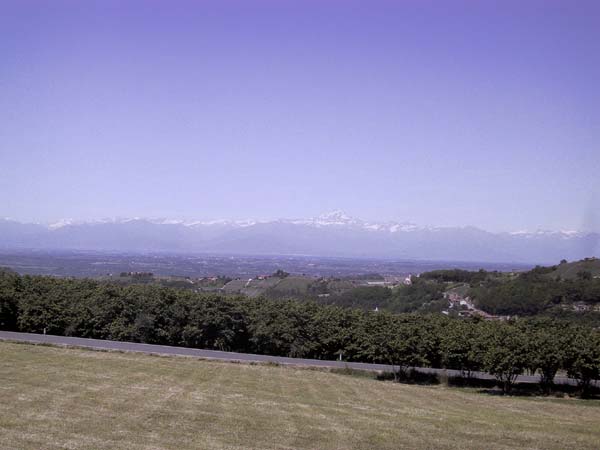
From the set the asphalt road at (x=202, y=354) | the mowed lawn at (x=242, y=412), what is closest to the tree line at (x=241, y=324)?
the asphalt road at (x=202, y=354)

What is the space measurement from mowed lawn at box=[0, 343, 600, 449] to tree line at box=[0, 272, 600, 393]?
5.92m

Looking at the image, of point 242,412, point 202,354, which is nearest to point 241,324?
point 202,354

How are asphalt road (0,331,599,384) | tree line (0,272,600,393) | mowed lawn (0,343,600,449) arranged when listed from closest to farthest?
mowed lawn (0,343,600,449) → tree line (0,272,600,393) → asphalt road (0,331,599,384)

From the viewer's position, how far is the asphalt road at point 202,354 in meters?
38.4

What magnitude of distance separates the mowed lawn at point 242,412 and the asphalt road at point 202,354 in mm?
5714

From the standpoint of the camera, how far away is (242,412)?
1966 centimetres

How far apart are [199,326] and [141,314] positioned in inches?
182

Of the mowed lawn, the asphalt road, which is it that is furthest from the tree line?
the mowed lawn

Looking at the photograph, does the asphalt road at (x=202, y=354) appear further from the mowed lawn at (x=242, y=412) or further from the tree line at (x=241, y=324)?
the mowed lawn at (x=242, y=412)

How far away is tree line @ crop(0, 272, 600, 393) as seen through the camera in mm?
38125

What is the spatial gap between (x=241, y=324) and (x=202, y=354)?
639 cm

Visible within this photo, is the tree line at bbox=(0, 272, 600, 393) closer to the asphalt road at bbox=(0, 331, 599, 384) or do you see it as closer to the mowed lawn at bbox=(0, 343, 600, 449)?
the asphalt road at bbox=(0, 331, 599, 384)

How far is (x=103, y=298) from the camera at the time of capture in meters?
47.0

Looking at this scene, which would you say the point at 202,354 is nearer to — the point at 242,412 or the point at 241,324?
the point at 241,324
